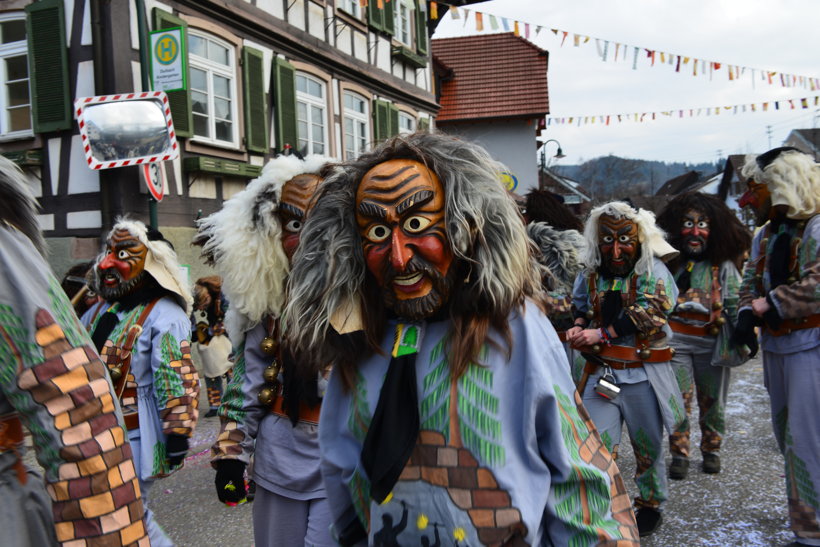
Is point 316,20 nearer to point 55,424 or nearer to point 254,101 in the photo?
point 254,101

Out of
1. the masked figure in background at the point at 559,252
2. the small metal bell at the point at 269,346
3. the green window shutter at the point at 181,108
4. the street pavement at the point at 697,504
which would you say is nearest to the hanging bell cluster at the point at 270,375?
the small metal bell at the point at 269,346

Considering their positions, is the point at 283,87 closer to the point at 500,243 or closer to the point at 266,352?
the point at 266,352

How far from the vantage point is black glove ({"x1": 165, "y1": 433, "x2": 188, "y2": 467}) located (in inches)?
138

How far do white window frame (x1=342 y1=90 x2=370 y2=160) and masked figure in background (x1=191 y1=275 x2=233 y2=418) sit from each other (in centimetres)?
598

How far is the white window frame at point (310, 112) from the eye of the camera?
12.1 metres

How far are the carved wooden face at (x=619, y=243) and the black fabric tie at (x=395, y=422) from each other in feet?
9.46

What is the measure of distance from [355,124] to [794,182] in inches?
440

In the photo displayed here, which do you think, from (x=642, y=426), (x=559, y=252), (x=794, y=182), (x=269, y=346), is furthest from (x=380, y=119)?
(x=269, y=346)

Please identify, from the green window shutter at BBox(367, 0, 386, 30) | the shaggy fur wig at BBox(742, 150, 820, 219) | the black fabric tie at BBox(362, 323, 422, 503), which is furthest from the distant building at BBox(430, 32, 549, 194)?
the black fabric tie at BBox(362, 323, 422, 503)

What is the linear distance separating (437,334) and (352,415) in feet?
1.11

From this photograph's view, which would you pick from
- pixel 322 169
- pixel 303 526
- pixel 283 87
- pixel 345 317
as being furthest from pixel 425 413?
pixel 283 87

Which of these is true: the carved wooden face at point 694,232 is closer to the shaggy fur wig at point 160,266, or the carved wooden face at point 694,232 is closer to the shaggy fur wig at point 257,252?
the shaggy fur wig at point 257,252

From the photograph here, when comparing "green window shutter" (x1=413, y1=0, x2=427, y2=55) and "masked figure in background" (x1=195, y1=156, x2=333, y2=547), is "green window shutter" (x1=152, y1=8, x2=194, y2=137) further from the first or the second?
"green window shutter" (x1=413, y1=0, x2=427, y2=55)

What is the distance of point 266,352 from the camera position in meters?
2.80
